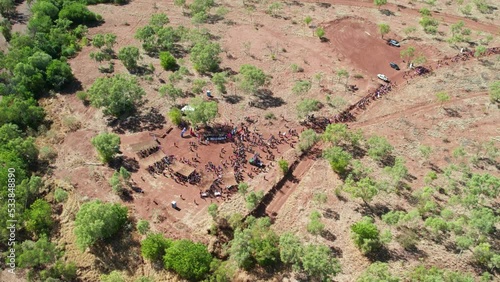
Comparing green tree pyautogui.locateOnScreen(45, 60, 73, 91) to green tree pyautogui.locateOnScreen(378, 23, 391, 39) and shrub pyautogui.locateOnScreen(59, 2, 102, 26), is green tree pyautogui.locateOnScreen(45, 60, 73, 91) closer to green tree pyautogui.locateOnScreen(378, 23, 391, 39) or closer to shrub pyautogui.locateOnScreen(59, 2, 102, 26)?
shrub pyautogui.locateOnScreen(59, 2, 102, 26)

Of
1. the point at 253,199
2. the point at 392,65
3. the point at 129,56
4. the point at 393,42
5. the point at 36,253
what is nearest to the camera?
the point at 36,253

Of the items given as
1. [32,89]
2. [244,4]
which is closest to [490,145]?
[244,4]

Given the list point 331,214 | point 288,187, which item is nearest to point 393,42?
point 288,187

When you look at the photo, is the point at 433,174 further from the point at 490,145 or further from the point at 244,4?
the point at 244,4

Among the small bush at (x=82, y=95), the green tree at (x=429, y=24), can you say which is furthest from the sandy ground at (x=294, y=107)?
the green tree at (x=429, y=24)

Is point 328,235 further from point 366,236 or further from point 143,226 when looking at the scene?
point 143,226

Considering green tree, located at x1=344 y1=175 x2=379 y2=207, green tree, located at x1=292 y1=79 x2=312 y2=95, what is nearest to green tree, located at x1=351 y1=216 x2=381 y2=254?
green tree, located at x1=344 y1=175 x2=379 y2=207
